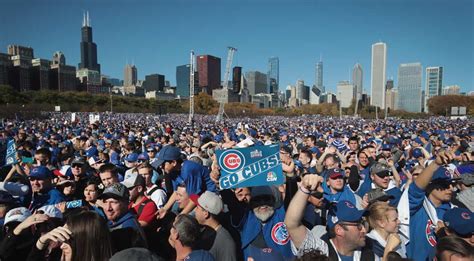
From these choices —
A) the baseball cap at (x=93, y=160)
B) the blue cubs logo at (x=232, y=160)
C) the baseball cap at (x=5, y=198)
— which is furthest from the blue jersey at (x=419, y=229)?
the baseball cap at (x=93, y=160)

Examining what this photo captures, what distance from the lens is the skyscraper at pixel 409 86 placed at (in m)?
178

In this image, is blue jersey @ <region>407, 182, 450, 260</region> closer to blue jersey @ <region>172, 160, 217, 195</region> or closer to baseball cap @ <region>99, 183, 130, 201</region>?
blue jersey @ <region>172, 160, 217, 195</region>

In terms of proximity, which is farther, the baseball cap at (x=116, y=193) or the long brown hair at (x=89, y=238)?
the baseball cap at (x=116, y=193)

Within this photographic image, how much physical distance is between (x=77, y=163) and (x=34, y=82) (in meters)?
145

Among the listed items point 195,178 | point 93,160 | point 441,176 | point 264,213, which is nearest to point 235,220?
point 264,213

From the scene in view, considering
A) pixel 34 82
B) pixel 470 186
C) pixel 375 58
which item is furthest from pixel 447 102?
pixel 34 82

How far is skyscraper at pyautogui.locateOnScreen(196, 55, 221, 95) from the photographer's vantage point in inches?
7131

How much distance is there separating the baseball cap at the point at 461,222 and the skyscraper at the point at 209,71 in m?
175

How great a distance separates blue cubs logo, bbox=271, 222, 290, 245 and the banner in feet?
1.67

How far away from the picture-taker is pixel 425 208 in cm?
367

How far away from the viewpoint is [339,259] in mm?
2836

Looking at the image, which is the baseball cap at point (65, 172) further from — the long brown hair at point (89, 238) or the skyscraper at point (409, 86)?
the skyscraper at point (409, 86)

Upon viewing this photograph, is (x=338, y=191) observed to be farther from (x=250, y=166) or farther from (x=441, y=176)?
(x=250, y=166)

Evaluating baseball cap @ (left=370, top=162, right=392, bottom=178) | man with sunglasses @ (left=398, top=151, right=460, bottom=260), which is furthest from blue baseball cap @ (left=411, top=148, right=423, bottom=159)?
man with sunglasses @ (left=398, top=151, right=460, bottom=260)
